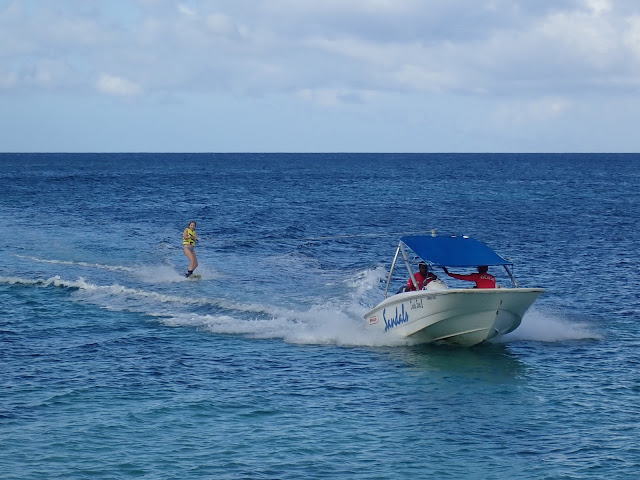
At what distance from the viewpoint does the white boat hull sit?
69.6 ft

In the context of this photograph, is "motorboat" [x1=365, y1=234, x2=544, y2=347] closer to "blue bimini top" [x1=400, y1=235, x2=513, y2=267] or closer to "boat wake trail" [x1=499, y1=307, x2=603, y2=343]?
"blue bimini top" [x1=400, y1=235, x2=513, y2=267]

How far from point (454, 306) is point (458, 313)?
30 cm

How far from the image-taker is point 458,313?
2166cm

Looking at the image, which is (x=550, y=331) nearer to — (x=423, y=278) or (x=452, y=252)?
(x=452, y=252)

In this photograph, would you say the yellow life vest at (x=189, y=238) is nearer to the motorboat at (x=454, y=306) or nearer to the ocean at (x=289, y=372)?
the ocean at (x=289, y=372)

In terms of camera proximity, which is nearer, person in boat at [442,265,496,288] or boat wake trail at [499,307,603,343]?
person in boat at [442,265,496,288]

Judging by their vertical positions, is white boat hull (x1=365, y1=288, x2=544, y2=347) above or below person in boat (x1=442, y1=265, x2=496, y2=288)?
below

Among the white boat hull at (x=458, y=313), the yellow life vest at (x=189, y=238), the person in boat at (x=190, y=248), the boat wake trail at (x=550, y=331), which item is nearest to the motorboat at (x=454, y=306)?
the white boat hull at (x=458, y=313)

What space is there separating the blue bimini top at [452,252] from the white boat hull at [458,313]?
1.00 meters

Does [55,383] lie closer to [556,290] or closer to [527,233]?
[556,290]

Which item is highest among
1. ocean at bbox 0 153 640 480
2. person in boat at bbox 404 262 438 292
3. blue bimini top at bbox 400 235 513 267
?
blue bimini top at bbox 400 235 513 267

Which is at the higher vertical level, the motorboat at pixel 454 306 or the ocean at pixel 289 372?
the motorboat at pixel 454 306

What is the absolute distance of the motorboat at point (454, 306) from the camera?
69.8 feet

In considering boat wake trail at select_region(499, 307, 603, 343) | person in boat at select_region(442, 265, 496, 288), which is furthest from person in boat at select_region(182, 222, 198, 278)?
person in boat at select_region(442, 265, 496, 288)
